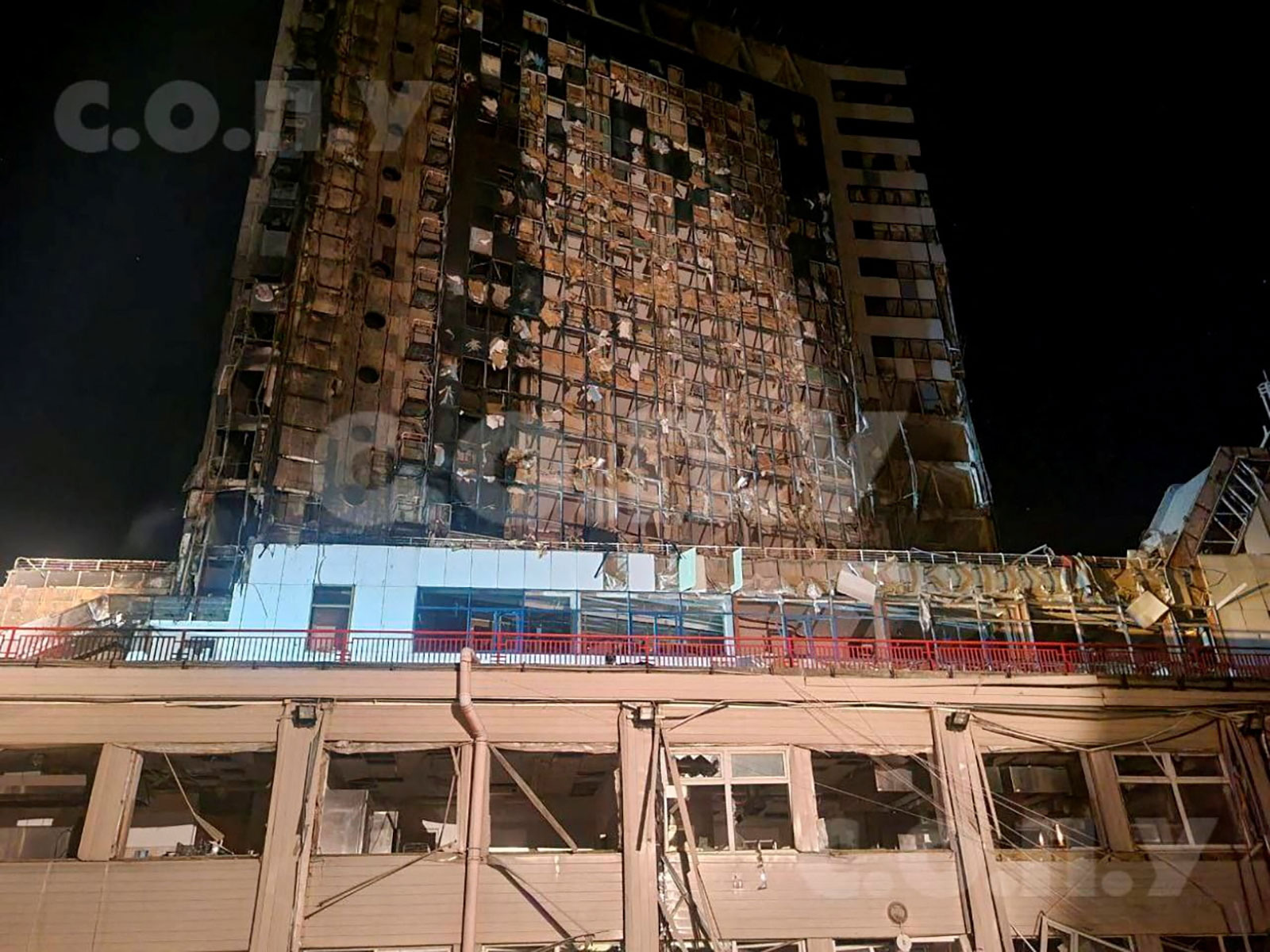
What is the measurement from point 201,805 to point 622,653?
992 cm

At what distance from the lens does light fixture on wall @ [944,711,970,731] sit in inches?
717

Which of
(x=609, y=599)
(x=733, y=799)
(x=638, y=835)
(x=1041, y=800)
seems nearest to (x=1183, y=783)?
(x=1041, y=800)

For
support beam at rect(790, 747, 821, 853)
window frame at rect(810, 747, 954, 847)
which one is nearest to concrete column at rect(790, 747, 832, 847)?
support beam at rect(790, 747, 821, 853)

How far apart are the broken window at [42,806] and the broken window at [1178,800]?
2141cm

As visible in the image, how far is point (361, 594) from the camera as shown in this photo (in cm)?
2447

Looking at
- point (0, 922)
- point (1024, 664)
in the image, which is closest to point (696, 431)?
point (1024, 664)

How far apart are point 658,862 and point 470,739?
4020mm

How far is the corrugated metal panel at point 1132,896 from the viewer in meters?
17.0

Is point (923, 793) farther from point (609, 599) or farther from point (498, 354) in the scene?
point (498, 354)

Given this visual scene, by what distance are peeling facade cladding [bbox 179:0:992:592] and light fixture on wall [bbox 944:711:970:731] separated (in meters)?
13.6

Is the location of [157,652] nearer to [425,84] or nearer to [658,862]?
[658,862]

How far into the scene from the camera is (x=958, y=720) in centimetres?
1823

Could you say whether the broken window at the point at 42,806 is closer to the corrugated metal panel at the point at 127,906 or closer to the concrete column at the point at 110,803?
the concrete column at the point at 110,803

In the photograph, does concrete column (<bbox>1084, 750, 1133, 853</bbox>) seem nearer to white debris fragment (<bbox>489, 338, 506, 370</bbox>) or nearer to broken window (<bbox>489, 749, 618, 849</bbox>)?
broken window (<bbox>489, 749, 618, 849</bbox>)
